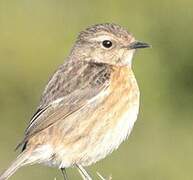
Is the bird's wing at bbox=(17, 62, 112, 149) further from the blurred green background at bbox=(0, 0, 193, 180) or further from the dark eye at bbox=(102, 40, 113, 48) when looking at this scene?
the blurred green background at bbox=(0, 0, 193, 180)

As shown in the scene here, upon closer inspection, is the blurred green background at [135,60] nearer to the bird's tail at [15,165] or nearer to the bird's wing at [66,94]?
the bird's wing at [66,94]

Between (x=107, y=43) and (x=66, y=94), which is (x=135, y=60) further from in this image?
(x=66, y=94)

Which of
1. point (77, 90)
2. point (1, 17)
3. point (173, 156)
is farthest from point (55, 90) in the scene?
point (1, 17)

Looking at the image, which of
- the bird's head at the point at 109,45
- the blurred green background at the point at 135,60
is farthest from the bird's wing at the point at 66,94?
the blurred green background at the point at 135,60

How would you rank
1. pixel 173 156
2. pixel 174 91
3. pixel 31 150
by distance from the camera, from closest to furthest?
pixel 31 150, pixel 173 156, pixel 174 91

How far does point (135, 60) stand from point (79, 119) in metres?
5.57

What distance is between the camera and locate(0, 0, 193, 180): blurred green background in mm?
18688

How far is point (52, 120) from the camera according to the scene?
1323 centimetres

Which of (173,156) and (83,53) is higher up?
(83,53)

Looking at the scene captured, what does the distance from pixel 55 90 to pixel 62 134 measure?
1.48ft

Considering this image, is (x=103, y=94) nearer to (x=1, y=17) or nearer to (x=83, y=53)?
(x=83, y=53)

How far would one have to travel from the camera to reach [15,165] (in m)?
13.1

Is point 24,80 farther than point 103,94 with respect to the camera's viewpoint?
Yes

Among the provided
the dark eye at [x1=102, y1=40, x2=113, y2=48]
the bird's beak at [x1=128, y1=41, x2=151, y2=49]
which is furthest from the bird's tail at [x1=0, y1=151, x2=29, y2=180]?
the bird's beak at [x1=128, y1=41, x2=151, y2=49]
